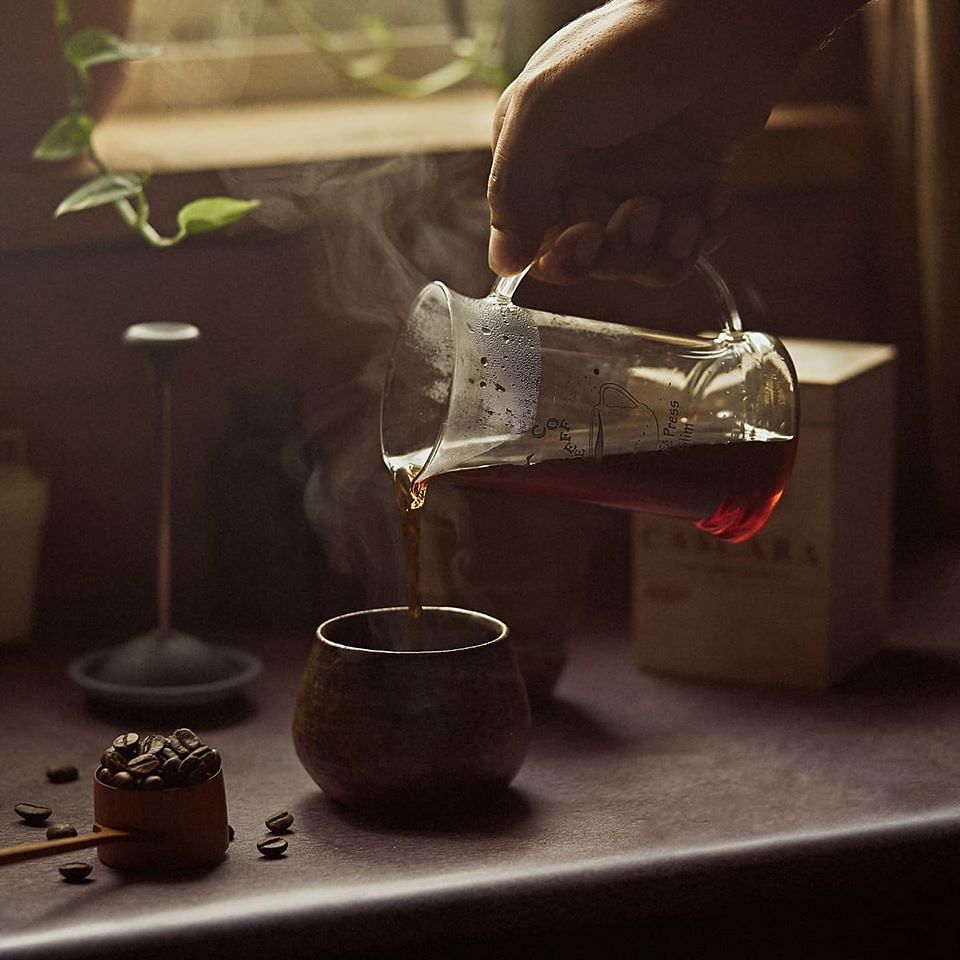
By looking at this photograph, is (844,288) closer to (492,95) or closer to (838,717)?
(492,95)

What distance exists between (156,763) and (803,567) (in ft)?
2.04

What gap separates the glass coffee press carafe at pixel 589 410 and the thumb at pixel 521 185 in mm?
25

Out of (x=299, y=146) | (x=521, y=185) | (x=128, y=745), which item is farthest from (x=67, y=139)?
(x=128, y=745)

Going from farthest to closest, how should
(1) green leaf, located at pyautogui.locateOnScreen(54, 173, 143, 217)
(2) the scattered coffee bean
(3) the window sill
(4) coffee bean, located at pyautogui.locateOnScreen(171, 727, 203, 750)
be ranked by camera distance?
(3) the window sill → (1) green leaf, located at pyautogui.locateOnScreen(54, 173, 143, 217) → (2) the scattered coffee bean → (4) coffee bean, located at pyautogui.locateOnScreen(171, 727, 203, 750)

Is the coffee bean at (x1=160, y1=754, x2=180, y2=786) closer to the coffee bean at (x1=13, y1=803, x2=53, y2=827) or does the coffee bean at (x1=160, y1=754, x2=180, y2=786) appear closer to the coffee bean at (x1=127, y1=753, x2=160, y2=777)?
the coffee bean at (x1=127, y1=753, x2=160, y2=777)

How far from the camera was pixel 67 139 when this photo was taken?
1.50 m

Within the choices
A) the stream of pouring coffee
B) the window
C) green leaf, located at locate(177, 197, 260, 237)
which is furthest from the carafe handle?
the window

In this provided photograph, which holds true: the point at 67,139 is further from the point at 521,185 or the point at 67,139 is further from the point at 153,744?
the point at 153,744

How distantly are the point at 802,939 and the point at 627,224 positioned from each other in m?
0.52

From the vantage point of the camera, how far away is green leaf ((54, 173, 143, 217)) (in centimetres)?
142

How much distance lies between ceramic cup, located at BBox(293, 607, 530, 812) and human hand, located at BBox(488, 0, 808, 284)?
28 cm

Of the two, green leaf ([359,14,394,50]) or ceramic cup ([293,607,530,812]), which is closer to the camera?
ceramic cup ([293,607,530,812])

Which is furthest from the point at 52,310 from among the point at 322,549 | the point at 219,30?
the point at 219,30

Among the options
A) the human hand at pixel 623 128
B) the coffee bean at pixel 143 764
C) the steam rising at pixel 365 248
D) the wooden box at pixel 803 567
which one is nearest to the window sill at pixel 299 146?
the steam rising at pixel 365 248
